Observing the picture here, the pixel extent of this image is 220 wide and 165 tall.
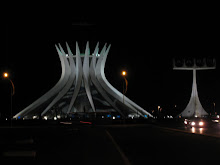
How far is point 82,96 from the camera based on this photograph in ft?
211

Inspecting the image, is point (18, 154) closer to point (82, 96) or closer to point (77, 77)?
point (82, 96)

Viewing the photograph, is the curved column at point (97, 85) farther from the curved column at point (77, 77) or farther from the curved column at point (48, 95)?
the curved column at point (48, 95)

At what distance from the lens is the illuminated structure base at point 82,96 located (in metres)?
60.9

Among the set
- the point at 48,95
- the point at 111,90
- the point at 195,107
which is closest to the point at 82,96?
the point at 111,90

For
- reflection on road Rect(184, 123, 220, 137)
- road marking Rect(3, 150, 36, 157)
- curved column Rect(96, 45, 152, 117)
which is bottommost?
reflection on road Rect(184, 123, 220, 137)

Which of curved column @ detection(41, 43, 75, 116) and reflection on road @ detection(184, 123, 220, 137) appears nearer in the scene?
reflection on road @ detection(184, 123, 220, 137)

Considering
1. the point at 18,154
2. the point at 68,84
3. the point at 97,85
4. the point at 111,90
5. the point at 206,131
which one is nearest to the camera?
the point at 18,154

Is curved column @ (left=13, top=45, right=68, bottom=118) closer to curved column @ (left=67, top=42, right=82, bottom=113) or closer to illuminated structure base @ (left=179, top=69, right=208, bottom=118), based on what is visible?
curved column @ (left=67, top=42, right=82, bottom=113)

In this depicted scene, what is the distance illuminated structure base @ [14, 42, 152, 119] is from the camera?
60.9m

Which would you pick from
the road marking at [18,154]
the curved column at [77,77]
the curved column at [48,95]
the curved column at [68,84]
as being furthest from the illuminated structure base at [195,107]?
the road marking at [18,154]

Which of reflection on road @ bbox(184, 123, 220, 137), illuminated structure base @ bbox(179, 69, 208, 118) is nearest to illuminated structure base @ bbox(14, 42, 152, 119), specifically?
illuminated structure base @ bbox(179, 69, 208, 118)

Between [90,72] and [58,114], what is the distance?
9.76m

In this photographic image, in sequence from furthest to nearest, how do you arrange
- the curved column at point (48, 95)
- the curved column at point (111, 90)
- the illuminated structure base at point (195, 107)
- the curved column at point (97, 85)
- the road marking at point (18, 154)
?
the illuminated structure base at point (195, 107), the curved column at point (111, 90), the curved column at point (48, 95), the curved column at point (97, 85), the road marking at point (18, 154)

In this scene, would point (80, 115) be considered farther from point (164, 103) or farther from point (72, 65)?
point (164, 103)
